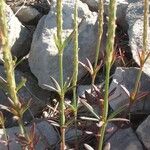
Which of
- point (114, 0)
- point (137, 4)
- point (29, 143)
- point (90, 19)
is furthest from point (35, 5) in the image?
point (114, 0)

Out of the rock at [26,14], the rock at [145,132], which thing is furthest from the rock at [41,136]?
the rock at [26,14]

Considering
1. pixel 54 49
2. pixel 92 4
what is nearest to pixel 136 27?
pixel 92 4

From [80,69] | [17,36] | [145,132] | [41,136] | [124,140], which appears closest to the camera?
[145,132]

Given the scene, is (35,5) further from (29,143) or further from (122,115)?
(29,143)

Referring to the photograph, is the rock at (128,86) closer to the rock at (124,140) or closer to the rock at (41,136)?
the rock at (124,140)

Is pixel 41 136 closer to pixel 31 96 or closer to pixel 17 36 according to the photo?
pixel 31 96

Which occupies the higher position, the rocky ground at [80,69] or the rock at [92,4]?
the rock at [92,4]
